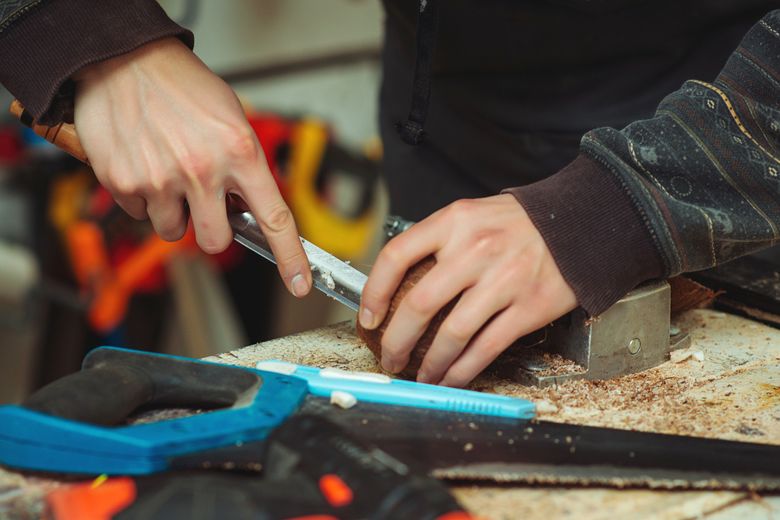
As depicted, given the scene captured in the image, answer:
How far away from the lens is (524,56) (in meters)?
1.16

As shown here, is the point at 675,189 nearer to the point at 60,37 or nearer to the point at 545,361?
the point at 545,361

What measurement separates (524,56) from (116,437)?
29.2 inches

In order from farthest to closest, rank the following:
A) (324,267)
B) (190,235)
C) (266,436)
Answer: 1. (190,235)
2. (324,267)
3. (266,436)

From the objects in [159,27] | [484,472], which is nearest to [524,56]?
[159,27]

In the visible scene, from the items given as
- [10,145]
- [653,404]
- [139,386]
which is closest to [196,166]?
[139,386]

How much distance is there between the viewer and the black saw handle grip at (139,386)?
2.29 ft

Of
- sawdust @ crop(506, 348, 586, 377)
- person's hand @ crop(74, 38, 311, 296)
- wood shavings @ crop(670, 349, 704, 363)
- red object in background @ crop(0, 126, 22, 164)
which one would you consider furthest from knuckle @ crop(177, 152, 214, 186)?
red object in background @ crop(0, 126, 22, 164)

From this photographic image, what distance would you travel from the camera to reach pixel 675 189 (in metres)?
0.87

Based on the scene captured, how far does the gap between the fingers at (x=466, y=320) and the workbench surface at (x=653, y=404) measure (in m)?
0.07

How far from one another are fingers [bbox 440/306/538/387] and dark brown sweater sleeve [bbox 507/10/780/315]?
61mm

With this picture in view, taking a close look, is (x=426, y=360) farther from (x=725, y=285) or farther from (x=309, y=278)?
(x=725, y=285)

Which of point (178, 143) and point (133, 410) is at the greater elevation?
point (178, 143)

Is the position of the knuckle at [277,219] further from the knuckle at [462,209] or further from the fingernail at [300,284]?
the knuckle at [462,209]

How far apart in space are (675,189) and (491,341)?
0.23m
